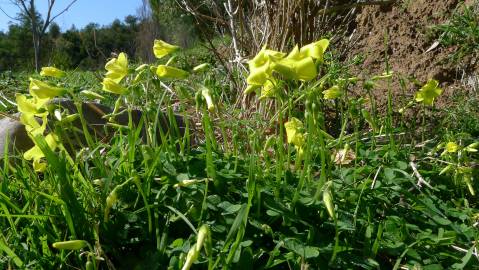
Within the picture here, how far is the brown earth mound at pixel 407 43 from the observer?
3.04 metres

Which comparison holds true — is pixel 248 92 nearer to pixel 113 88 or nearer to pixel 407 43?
pixel 113 88

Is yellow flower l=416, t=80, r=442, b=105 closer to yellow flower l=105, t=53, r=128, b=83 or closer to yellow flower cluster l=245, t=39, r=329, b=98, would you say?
yellow flower cluster l=245, t=39, r=329, b=98

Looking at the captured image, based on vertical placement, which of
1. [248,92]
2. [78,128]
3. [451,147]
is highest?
[248,92]

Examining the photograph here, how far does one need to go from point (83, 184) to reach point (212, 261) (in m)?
0.45

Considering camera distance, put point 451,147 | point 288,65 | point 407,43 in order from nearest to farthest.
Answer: point 288,65, point 451,147, point 407,43

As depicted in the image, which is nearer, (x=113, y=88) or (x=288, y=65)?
(x=288, y=65)

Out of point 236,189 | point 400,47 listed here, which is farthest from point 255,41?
point 236,189

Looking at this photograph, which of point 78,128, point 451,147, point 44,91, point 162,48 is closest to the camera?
point 44,91

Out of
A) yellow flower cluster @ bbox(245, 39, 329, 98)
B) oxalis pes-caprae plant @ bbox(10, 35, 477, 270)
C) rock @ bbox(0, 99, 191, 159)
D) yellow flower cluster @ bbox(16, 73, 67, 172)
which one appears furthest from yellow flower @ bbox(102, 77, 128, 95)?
rock @ bbox(0, 99, 191, 159)

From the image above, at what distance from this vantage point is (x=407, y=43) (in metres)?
3.26

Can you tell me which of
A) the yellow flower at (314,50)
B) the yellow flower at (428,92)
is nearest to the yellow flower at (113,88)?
the yellow flower at (314,50)

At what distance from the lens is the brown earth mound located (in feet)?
9.98

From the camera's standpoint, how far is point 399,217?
4.55 ft

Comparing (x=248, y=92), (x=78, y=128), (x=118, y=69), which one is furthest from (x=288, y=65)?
(x=78, y=128)
